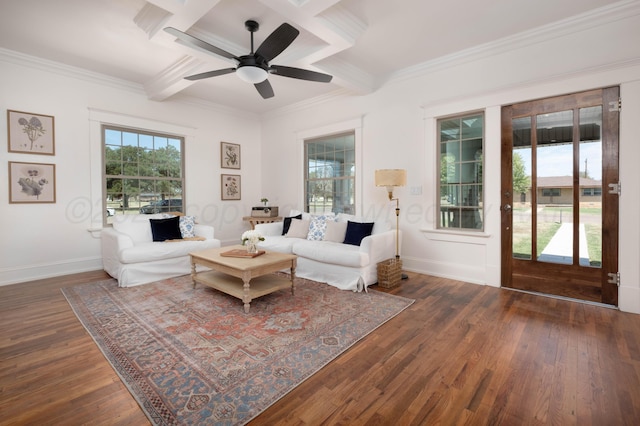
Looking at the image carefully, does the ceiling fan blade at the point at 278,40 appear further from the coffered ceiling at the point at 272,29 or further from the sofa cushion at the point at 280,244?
the sofa cushion at the point at 280,244

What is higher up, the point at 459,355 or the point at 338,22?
the point at 338,22

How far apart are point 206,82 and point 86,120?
184 centimetres

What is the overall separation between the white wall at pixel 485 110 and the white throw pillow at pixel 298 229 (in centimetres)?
107

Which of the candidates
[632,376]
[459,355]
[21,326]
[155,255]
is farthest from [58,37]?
[632,376]

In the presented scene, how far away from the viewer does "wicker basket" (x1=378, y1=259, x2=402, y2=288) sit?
3744 millimetres

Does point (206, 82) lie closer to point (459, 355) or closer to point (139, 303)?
point (139, 303)

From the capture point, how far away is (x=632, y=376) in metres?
1.92

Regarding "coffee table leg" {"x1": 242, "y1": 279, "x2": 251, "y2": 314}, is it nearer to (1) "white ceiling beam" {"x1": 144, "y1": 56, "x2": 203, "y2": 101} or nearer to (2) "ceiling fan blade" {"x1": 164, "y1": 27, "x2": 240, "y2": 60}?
(2) "ceiling fan blade" {"x1": 164, "y1": 27, "x2": 240, "y2": 60}

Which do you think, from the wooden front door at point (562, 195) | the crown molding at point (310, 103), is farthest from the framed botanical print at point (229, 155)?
the wooden front door at point (562, 195)

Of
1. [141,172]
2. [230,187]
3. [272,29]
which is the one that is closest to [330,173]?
[230,187]

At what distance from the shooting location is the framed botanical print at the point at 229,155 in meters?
6.17

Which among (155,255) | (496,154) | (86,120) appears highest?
(86,120)

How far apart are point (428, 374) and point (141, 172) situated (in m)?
5.22

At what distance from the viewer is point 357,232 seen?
4.18 m
